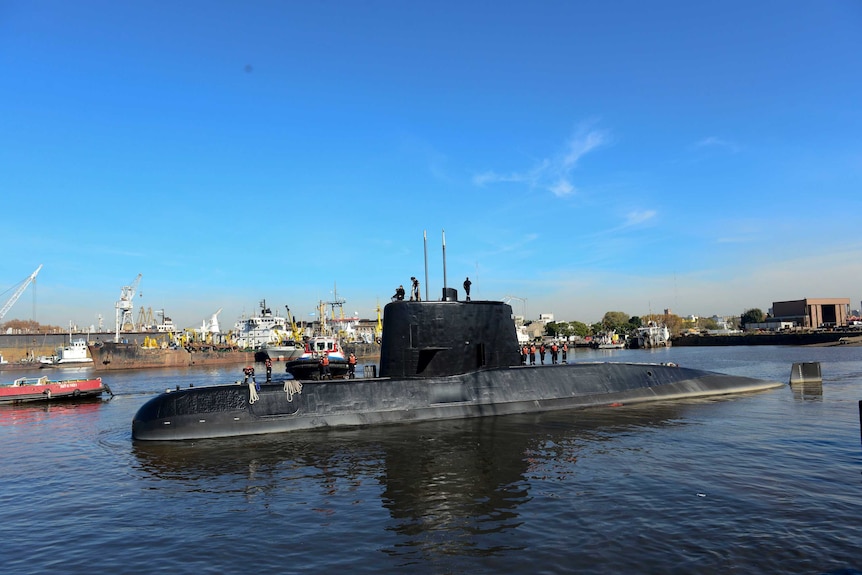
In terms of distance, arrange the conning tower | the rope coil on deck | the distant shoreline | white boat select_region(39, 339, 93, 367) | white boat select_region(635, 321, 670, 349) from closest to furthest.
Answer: the rope coil on deck, the conning tower, white boat select_region(39, 339, 93, 367), the distant shoreline, white boat select_region(635, 321, 670, 349)

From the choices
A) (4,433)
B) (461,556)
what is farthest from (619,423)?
(4,433)

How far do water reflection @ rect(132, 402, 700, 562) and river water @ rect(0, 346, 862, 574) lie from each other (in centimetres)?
6

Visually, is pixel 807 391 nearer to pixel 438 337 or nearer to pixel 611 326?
pixel 438 337

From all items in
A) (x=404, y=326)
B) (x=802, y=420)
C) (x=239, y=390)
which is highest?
(x=404, y=326)

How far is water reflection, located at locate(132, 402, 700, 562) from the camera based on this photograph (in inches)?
361

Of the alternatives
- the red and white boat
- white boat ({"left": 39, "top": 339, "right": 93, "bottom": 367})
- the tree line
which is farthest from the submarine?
the tree line

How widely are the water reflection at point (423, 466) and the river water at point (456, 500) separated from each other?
0.19 ft

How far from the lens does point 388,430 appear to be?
57.1 feet

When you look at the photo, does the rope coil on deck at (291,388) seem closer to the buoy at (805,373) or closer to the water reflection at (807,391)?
the water reflection at (807,391)

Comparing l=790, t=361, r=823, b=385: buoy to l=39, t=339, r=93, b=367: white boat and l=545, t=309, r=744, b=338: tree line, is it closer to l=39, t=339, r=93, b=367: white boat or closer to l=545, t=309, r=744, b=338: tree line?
l=39, t=339, r=93, b=367: white boat

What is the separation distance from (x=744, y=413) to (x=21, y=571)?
20.1 metres

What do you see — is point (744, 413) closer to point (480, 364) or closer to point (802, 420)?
point (802, 420)

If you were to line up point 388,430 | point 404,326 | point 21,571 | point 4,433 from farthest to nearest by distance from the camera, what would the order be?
point 4,433, point 404,326, point 388,430, point 21,571

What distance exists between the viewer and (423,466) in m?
13.0
